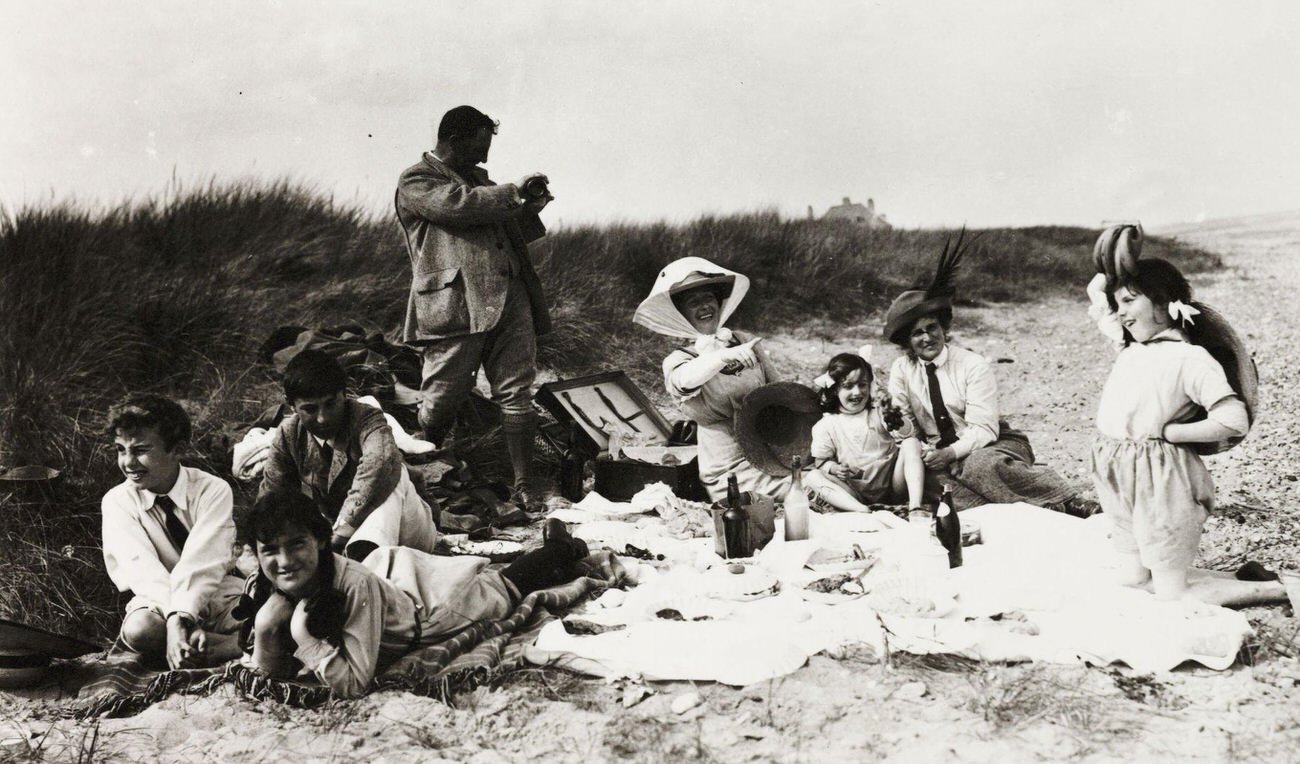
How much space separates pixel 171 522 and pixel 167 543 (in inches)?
3.1

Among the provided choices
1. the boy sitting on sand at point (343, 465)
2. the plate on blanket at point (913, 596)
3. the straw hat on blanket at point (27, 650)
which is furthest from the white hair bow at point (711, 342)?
the straw hat on blanket at point (27, 650)

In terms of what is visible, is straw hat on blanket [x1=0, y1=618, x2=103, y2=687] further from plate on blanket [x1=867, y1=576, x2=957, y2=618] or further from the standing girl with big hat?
the standing girl with big hat

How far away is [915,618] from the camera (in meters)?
3.54

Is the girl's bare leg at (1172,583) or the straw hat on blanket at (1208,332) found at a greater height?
the straw hat on blanket at (1208,332)

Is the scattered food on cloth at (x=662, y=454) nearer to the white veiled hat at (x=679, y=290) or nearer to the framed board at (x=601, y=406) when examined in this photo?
the framed board at (x=601, y=406)

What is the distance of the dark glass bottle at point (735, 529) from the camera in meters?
4.46

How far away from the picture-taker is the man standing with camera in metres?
5.56

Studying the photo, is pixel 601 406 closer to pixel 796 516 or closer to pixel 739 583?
pixel 796 516

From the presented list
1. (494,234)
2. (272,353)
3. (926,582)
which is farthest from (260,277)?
(926,582)

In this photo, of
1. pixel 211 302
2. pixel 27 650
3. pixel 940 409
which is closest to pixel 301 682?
pixel 27 650

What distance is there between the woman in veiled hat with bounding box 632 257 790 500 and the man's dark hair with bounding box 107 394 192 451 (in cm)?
250

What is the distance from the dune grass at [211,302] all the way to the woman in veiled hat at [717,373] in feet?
8.76

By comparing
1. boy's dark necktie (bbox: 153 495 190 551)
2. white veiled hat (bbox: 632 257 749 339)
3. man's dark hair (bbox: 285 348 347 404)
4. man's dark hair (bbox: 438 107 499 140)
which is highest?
man's dark hair (bbox: 438 107 499 140)

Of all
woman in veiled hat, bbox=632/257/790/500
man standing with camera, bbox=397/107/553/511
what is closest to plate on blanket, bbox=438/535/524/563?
man standing with camera, bbox=397/107/553/511
